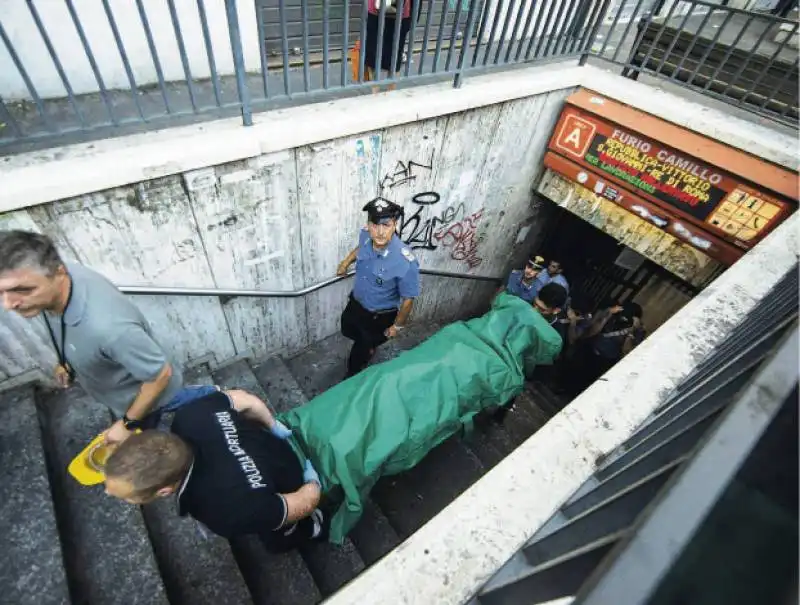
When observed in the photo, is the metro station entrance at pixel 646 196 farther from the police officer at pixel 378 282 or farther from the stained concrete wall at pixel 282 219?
the police officer at pixel 378 282

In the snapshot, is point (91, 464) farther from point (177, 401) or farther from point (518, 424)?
point (518, 424)

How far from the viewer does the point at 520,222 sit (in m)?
5.75

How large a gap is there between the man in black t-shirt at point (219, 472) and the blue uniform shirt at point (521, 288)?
371 cm

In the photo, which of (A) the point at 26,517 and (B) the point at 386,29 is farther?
(B) the point at 386,29

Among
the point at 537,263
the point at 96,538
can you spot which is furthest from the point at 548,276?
the point at 96,538

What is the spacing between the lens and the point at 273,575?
8.89 feet

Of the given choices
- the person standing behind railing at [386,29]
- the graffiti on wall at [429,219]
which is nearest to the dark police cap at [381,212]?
the graffiti on wall at [429,219]

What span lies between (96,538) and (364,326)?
248cm

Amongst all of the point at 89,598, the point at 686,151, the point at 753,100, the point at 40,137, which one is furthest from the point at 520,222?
the point at 89,598

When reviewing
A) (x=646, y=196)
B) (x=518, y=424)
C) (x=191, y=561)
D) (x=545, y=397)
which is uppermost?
(x=646, y=196)

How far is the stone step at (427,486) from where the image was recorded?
3514 millimetres

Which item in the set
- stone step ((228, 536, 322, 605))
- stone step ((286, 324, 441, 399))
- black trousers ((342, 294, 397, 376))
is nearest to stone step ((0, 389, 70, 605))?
stone step ((228, 536, 322, 605))

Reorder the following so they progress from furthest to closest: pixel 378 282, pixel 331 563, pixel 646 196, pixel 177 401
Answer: pixel 646 196 < pixel 378 282 < pixel 331 563 < pixel 177 401

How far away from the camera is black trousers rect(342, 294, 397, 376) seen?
397 centimetres
